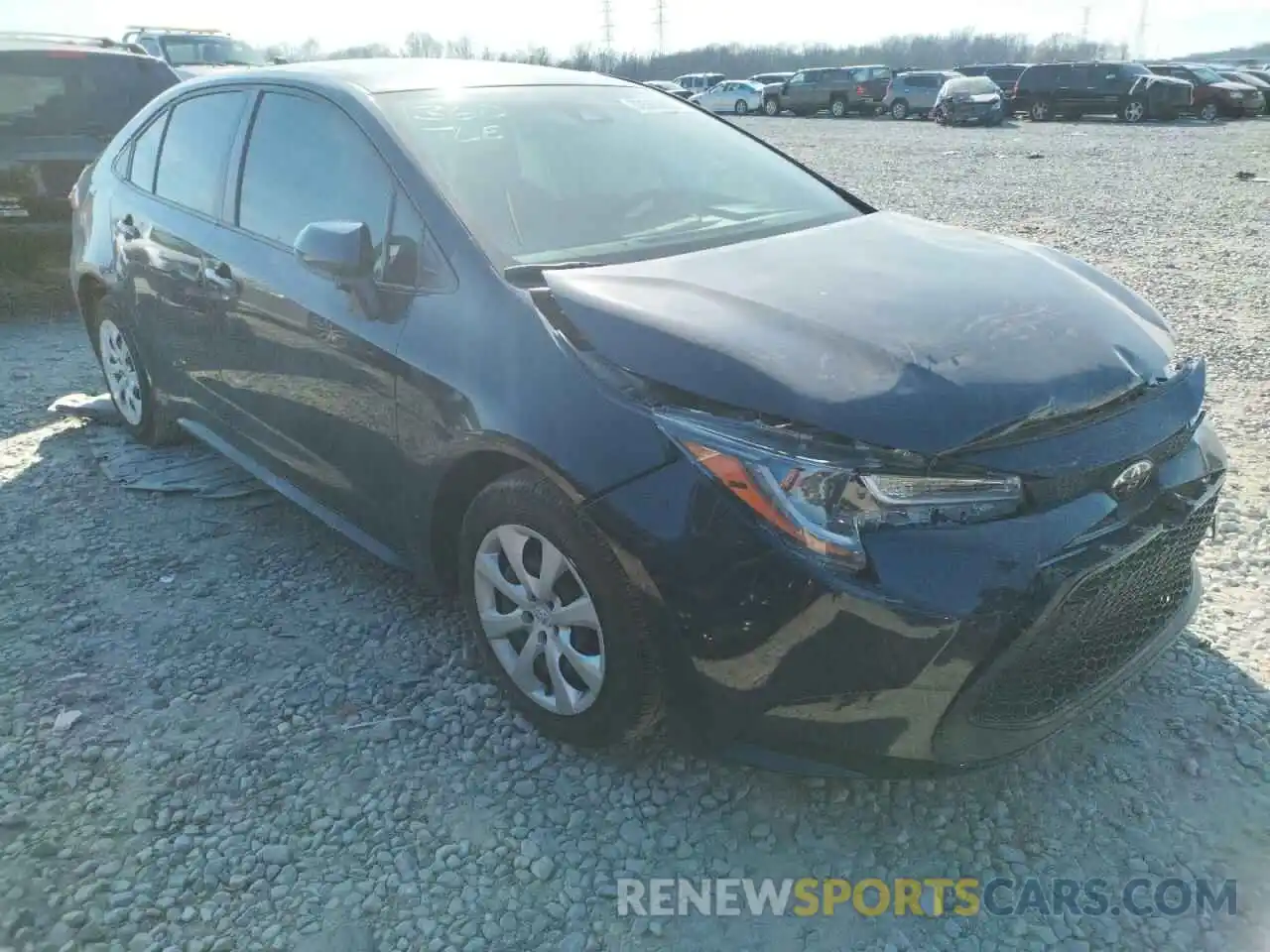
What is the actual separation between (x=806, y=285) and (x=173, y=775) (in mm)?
2127

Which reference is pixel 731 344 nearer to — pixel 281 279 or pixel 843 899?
pixel 843 899

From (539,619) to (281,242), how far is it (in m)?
1.64

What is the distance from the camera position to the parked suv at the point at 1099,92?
26906 mm

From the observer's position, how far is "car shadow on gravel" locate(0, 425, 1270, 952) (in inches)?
91.7

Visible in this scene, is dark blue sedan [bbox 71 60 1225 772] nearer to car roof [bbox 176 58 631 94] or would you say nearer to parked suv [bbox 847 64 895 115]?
car roof [bbox 176 58 631 94]

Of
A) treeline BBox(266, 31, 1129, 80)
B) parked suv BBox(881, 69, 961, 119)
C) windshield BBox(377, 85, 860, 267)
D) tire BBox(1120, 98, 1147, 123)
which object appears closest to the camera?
windshield BBox(377, 85, 860, 267)

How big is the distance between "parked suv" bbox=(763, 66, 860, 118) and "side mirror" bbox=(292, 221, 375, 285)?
35.2 m

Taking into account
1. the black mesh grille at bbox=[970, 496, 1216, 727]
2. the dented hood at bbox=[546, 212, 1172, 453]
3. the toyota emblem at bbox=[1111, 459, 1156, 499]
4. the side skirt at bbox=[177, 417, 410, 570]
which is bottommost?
the side skirt at bbox=[177, 417, 410, 570]

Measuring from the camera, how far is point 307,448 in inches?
136

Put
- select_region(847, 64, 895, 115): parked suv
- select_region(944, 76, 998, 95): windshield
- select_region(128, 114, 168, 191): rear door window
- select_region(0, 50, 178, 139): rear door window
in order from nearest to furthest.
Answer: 1. select_region(128, 114, 168, 191): rear door window
2. select_region(0, 50, 178, 139): rear door window
3. select_region(944, 76, 998, 95): windshield
4. select_region(847, 64, 895, 115): parked suv

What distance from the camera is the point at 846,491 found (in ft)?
6.98

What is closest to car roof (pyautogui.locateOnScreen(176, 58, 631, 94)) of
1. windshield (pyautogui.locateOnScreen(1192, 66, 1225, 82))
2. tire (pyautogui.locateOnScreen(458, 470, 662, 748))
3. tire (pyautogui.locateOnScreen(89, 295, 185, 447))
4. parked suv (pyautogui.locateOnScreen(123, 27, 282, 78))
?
tire (pyautogui.locateOnScreen(89, 295, 185, 447))

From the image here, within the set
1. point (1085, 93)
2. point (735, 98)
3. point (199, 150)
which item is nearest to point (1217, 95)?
point (1085, 93)

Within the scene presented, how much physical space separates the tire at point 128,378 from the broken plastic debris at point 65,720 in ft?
6.01
